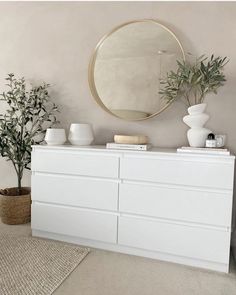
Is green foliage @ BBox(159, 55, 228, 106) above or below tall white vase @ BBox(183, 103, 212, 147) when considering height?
above

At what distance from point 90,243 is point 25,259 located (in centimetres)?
51

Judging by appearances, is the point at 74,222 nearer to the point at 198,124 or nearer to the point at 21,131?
the point at 21,131

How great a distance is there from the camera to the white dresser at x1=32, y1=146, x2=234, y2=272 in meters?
1.94

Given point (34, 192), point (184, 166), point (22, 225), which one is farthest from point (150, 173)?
point (22, 225)

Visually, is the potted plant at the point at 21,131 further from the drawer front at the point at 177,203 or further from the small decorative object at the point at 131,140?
the drawer front at the point at 177,203

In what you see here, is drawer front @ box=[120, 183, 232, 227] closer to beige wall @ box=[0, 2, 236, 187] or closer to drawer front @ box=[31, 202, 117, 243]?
drawer front @ box=[31, 202, 117, 243]

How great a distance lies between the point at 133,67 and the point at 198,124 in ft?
2.61

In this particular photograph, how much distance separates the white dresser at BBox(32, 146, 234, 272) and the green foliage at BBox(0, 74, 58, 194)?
1.42 ft

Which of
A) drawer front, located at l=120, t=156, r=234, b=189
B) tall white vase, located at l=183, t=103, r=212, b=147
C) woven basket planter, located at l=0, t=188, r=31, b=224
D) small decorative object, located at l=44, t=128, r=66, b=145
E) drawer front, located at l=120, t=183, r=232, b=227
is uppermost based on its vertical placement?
tall white vase, located at l=183, t=103, r=212, b=147

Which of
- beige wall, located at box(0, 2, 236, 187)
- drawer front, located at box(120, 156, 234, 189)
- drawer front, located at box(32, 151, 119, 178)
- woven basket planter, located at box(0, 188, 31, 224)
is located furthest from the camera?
woven basket planter, located at box(0, 188, 31, 224)

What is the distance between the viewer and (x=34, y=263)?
1969mm

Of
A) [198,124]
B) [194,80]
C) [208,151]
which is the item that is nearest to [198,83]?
[194,80]

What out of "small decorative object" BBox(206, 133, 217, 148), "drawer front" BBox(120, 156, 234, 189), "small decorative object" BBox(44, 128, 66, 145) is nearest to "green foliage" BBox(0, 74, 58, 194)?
"small decorative object" BBox(44, 128, 66, 145)

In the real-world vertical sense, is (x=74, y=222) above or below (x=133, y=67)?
below
